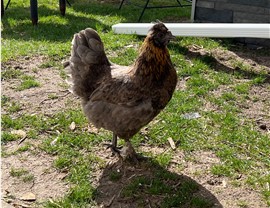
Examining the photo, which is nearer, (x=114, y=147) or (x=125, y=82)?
(x=125, y=82)

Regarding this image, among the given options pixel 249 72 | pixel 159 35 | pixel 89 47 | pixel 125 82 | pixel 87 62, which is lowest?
pixel 249 72

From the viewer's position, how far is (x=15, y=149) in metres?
4.45

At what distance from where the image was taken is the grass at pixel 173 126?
153 inches

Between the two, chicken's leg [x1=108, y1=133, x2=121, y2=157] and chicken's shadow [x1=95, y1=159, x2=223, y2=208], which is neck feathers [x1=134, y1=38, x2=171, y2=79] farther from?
chicken's shadow [x1=95, y1=159, x2=223, y2=208]

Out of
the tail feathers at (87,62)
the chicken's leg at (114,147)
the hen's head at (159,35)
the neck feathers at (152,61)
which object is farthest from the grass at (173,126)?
the hen's head at (159,35)

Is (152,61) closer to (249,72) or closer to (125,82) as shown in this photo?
(125,82)

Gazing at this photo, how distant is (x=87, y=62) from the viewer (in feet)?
13.2

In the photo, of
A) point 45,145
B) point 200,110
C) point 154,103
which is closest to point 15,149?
point 45,145

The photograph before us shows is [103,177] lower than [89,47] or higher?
lower

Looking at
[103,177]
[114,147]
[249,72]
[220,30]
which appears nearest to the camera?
[103,177]

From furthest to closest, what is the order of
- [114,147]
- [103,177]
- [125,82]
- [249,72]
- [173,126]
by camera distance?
[249,72] < [173,126] < [114,147] < [103,177] < [125,82]

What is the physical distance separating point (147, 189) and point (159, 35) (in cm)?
147

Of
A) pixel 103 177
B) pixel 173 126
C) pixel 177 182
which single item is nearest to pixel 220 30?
pixel 173 126

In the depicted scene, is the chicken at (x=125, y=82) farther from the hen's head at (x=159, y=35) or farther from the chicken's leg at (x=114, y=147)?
the chicken's leg at (x=114, y=147)
